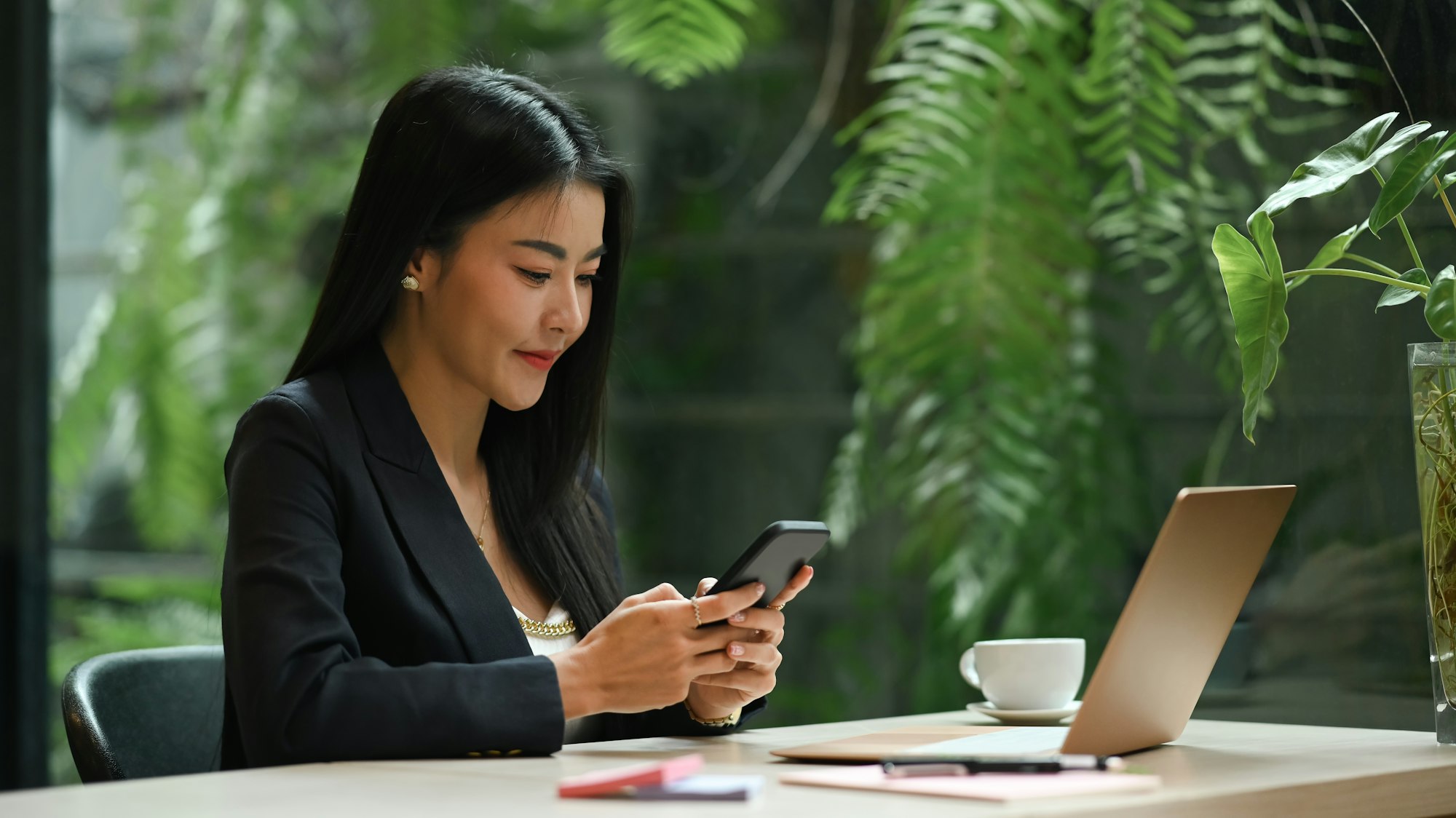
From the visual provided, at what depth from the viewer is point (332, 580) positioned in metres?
1.24

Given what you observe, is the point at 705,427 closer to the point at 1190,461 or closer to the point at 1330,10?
the point at 1190,461

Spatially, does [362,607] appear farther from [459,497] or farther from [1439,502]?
[1439,502]

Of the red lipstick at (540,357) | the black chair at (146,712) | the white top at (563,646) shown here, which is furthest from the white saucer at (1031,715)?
the black chair at (146,712)

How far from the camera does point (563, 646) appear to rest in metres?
1.57

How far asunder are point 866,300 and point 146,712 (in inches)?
37.7

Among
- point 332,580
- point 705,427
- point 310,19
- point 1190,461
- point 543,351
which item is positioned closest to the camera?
point 332,580

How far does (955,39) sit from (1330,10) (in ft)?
1.38

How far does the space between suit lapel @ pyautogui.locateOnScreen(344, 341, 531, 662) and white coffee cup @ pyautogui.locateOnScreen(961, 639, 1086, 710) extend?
1.40ft

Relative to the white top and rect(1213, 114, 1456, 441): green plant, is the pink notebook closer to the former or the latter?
rect(1213, 114, 1456, 441): green plant

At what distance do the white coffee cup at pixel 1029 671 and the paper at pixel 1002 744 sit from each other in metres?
0.11

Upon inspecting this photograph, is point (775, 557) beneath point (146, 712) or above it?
above

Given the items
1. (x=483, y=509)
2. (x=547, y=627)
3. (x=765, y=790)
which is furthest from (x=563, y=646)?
(x=765, y=790)

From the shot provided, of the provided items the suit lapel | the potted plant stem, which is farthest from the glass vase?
the suit lapel

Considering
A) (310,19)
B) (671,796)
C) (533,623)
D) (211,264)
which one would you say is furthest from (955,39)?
(211,264)
